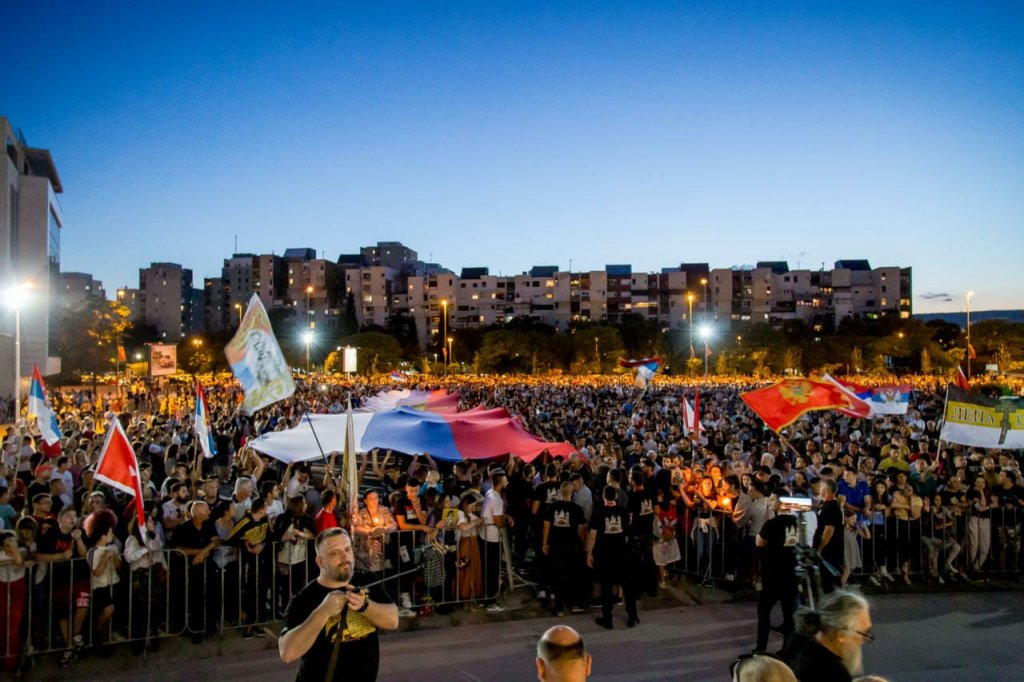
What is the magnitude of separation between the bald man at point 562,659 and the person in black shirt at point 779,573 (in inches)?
188

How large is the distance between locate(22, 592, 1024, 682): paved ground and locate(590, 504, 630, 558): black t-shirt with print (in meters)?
0.88

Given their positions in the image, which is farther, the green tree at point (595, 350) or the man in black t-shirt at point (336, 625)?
the green tree at point (595, 350)

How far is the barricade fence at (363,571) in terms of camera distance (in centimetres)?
707

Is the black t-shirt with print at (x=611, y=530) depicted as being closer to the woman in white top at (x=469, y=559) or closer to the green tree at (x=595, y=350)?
the woman in white top at (x=469, y=559)

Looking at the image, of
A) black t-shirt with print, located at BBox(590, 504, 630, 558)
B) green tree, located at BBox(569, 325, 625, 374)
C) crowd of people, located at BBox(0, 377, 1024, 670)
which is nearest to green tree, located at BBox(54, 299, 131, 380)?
crowd of people, located at BBox(0, 377, 1024, 670)

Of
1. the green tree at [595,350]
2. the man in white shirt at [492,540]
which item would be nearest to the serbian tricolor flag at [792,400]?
the man in white shirt at [492,540]

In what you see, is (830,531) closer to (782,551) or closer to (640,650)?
(782,551)

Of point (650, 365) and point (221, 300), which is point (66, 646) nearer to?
point (650, 365)

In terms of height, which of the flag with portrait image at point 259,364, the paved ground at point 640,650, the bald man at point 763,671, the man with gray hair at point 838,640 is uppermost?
the flag with portrait image at point 259,364

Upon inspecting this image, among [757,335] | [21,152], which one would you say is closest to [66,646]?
[21,152]

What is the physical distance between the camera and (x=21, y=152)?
50.4 meters

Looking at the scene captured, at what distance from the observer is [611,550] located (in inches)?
317

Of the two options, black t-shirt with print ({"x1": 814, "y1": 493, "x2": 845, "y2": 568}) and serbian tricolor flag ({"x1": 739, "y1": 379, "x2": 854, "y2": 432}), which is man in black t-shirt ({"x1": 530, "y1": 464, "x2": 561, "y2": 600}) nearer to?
black t-shirt with print ({"x1": 814, "y1": 493, "x2": 845, "y2": 568})

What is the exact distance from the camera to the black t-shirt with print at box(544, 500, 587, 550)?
332 inches
